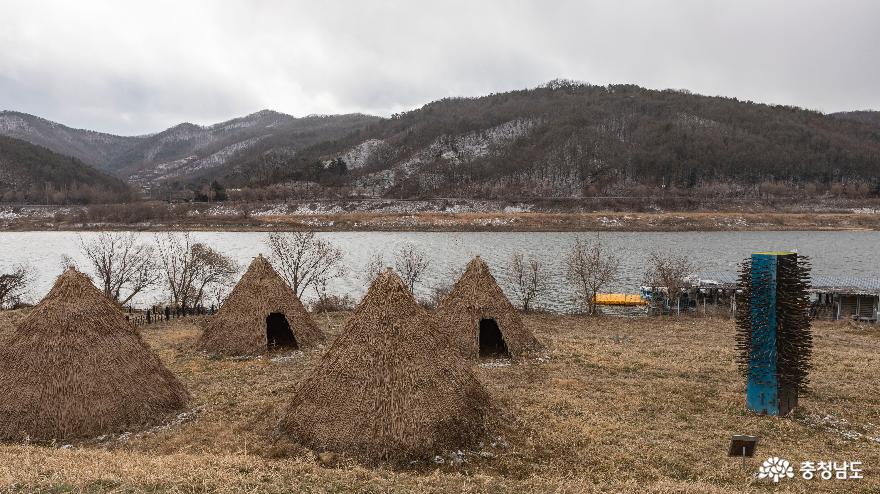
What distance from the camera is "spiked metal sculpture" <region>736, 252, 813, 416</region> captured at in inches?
631

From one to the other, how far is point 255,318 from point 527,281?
32.7 m

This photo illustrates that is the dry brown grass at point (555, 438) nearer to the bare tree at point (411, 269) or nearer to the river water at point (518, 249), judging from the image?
the bare tree at point (411, 269)

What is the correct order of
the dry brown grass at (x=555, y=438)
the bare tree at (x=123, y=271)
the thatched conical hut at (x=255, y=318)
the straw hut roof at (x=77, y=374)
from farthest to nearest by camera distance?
the bare tree at (x=123, y=271), the thatched conical hut at (x=255, y=318), the straw hut roof at (x=77, y=374), the dry brown grass at (x=555, y=438)

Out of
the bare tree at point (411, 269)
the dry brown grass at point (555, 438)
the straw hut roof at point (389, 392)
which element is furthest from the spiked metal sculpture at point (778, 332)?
the bare tree at point (411, 269)

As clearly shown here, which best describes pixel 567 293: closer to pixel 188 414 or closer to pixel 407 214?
pixel 188 414

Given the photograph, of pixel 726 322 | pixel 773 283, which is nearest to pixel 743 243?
pixel 726 322

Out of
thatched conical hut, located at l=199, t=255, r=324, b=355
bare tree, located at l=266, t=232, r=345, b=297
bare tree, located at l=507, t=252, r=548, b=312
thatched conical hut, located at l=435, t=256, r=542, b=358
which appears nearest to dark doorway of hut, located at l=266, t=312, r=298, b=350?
thatched conical hut, located at l=199, t=255, r=324, b=355

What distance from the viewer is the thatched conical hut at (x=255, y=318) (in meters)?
23.3

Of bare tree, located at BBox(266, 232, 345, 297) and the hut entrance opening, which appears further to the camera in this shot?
bare tree, located at BBox(266, 232, 345, 297)

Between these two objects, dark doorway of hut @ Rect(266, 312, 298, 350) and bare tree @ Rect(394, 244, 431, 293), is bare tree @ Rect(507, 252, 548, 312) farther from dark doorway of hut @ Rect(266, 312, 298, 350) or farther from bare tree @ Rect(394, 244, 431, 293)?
dark doorway of hut @ Rect(266, 312, 298, 350)

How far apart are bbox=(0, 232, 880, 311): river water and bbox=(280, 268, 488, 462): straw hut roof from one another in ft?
107

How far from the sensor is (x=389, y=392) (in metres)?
13.2

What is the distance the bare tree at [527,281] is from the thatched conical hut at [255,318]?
66.1 feet

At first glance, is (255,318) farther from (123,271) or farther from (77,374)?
(123,271)
